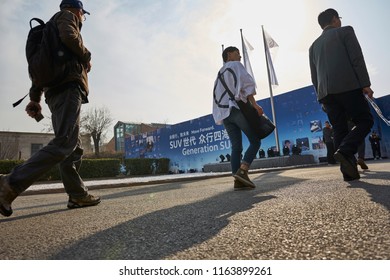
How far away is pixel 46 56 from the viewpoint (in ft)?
6.72

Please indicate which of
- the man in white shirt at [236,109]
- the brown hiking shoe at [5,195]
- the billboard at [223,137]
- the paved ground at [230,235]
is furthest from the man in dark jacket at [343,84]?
the billboard at [223,137]

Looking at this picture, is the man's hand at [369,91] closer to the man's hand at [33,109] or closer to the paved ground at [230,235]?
the paved ground at [230,235]

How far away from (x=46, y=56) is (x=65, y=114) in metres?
0.44

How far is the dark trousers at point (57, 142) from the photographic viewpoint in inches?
72.7

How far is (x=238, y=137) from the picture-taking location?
3.31 m

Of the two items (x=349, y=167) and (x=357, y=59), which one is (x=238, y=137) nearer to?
(x=349, y=167)

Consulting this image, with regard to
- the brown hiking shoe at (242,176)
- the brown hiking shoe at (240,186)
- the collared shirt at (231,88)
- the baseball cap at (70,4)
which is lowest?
the brown hiking shoe at (240,186)

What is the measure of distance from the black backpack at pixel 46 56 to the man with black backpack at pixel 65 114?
0.04 m

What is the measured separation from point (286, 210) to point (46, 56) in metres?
1.94

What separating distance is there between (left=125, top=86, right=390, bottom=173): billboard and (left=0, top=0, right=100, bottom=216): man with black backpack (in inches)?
518

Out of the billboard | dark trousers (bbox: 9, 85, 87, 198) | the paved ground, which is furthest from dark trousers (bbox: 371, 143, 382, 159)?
dark trousers (bbox: 9, 85, 87, 198)

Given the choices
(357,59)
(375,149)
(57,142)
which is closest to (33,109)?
(57,142)

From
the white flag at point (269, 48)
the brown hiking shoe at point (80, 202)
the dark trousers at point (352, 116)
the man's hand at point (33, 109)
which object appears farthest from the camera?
the white flag at point (269, 48)
